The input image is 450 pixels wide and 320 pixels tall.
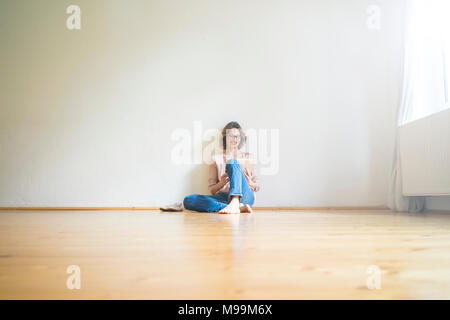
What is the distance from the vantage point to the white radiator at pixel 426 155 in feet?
7.54

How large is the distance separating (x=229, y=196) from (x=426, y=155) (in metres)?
1.54

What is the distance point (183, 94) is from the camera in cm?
331

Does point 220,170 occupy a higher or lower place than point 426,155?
lower

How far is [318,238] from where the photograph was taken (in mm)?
1064

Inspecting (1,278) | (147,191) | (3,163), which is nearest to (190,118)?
(147,191)

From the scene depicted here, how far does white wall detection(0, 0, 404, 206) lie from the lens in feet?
10.6

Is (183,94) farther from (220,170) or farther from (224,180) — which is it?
(224,180)

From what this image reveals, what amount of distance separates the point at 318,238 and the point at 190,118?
2409 millimetres

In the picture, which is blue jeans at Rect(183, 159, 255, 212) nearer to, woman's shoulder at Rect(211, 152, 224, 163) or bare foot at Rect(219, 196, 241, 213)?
bare foot at Rect(219, 196, 241, 213)

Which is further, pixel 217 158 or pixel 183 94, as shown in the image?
pixel 183 94

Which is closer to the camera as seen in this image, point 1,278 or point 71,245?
point 1,278

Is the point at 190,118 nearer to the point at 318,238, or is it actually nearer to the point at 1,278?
the point at 318,238

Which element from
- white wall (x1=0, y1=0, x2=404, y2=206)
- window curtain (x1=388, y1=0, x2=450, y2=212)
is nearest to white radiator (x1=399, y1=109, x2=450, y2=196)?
window curtain (x1=388, y1=0, x2=450, y2=212)

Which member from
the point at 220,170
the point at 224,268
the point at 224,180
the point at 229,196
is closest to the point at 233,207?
the point at 229,196
